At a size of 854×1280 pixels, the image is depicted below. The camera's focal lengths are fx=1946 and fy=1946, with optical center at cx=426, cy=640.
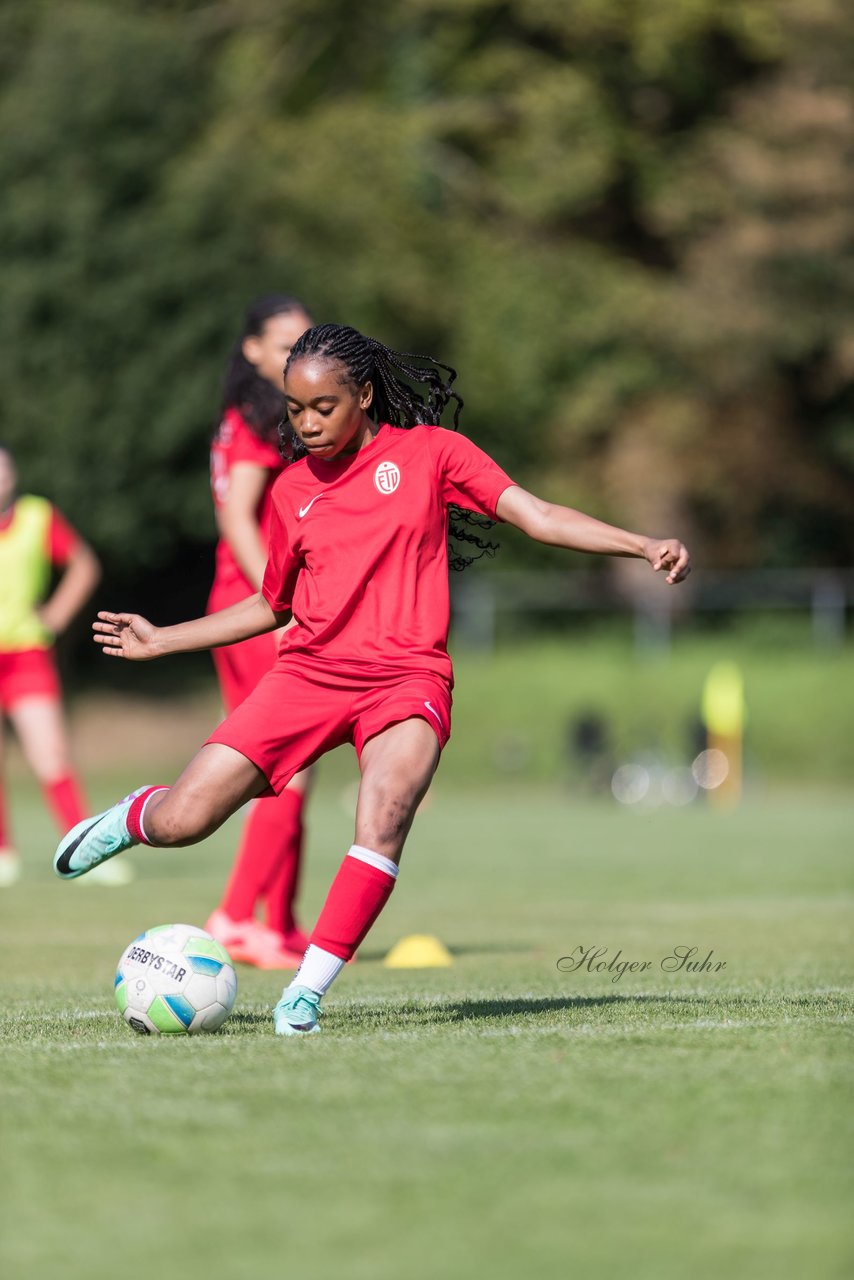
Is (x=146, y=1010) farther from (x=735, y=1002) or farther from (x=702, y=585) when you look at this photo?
(x=702, y=585)

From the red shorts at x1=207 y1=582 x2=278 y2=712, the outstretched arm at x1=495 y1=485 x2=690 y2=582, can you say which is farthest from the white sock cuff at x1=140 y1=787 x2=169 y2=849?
the red shorts at x1=207 y1=582 x2=278 y2=712

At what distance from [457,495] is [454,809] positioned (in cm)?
1871

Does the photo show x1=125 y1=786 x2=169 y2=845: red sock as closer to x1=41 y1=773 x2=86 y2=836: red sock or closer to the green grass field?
the green grass field

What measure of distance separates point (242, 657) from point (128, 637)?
6.19 feet

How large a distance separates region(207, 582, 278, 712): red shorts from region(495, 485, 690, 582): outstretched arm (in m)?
2.27

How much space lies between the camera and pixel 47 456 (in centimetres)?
3195

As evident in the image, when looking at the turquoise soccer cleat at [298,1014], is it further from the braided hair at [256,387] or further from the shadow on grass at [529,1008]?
the braided hair at [256,387]

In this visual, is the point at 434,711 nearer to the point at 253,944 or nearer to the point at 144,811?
the point at 144,811

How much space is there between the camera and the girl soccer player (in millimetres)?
5320

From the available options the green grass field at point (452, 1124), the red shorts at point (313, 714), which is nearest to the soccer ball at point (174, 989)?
the green grass field at point (452, 1124)

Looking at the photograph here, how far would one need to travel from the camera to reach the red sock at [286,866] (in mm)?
7570

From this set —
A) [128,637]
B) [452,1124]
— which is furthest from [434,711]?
[452,1124]

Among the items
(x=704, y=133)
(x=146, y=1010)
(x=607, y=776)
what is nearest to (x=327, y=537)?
(x=146, y=1010)

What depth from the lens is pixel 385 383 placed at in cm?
586
